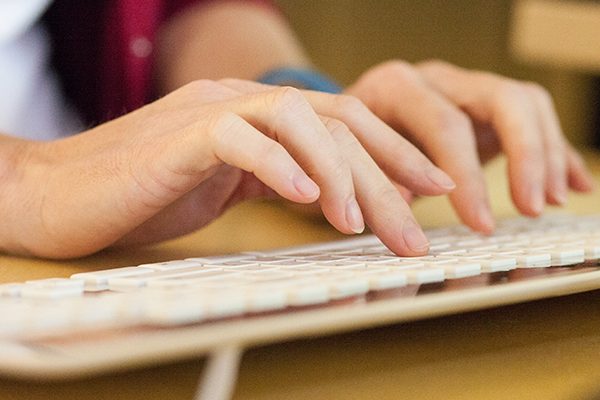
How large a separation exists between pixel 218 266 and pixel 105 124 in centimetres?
14

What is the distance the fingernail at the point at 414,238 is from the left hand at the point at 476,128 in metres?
0.15

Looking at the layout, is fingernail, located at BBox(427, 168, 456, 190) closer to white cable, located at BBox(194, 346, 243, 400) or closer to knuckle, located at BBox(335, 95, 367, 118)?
knuckle, located at BBox(335, 95, 367, 118)

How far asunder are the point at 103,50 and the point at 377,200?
54 centimetres

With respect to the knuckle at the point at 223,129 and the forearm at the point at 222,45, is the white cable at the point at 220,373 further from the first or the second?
the forearm at the point at 222,45

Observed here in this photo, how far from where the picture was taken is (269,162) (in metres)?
0.43

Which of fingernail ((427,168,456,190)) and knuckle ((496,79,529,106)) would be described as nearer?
fingernail ((427,168,456,190))

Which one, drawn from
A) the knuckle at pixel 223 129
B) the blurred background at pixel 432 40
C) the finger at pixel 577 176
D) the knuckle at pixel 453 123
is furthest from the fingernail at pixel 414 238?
the blurred background at pixel 432 40

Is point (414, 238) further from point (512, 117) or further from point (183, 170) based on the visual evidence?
point (512, 117)

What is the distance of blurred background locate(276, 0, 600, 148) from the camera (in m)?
1.70

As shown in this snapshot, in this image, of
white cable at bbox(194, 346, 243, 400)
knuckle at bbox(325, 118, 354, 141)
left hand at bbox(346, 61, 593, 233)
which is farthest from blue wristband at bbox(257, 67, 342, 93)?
white cable at bbox(194, 346, 243, 400)

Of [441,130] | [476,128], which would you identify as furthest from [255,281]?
[476,128]

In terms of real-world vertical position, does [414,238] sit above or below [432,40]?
above

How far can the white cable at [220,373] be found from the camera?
0.91 ft

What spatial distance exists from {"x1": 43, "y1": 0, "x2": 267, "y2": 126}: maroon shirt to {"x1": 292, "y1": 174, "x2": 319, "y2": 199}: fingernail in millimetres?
493
